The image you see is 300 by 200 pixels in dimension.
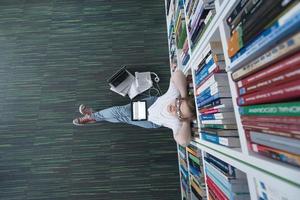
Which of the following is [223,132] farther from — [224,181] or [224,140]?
[224,181]

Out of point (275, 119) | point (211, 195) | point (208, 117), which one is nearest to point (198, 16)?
point (208, 117)

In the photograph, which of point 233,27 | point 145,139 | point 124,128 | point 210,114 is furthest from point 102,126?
point 233,27

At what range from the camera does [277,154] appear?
1.80 ft

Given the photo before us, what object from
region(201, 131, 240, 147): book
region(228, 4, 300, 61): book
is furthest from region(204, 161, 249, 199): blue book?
region(228, 4, 300, 61): book

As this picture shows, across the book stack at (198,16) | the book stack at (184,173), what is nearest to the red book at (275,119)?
the book stack at (198,16)

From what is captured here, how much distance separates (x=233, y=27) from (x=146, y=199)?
5.99 feet

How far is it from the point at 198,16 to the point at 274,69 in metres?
0.67

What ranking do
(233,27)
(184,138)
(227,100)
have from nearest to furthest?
(233,27), (227,100), (184,138)

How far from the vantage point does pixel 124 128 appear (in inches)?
89.1

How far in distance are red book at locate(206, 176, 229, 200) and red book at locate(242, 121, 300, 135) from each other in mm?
393

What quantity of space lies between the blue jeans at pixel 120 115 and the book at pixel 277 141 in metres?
1.37

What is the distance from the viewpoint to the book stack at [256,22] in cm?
48

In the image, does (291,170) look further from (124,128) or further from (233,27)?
(124,128)

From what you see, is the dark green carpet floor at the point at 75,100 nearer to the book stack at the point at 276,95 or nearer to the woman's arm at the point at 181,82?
the woman's arm at the point at 181,82
